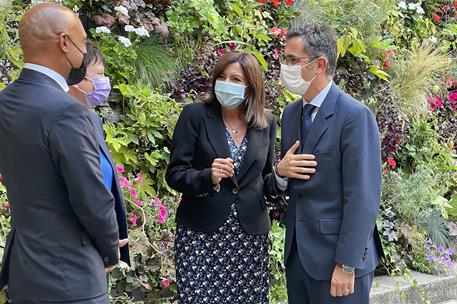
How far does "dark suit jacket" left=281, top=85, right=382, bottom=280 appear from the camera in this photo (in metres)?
3.21

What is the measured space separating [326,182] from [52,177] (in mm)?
1358

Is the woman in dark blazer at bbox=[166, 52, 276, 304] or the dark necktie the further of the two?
the woman in dark blazer at bbox=[166, 52, 276, 304]

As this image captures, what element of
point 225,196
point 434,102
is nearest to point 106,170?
point 225,196

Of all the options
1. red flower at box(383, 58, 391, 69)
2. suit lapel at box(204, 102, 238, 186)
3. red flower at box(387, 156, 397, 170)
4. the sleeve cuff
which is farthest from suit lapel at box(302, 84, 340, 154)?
red flower at box(383, 58, 391, 69)

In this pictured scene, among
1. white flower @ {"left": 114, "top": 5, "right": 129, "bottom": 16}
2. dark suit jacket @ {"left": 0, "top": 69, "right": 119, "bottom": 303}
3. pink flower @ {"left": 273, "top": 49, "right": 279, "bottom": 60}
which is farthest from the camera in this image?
pink flower @ {"left": 273, "top": 49, "right": 279, "bottom": 60}

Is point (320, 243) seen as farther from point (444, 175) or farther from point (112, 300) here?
point (444, 175)

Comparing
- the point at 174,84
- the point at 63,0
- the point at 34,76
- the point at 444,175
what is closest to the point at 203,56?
the point at 174,84

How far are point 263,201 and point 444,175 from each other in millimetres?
4178

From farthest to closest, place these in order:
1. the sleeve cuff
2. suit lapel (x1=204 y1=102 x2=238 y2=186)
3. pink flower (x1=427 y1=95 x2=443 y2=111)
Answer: pink flower (x1=427 y1=95 x2=443 y2=111) < suit lapel (x1=204 y1=102 x2=238 y2=186) < the sleeve cuff

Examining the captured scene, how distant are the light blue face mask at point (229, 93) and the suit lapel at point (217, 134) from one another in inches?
4.0

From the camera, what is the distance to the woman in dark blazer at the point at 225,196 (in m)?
3.87

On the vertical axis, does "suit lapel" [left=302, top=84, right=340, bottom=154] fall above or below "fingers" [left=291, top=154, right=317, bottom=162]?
above

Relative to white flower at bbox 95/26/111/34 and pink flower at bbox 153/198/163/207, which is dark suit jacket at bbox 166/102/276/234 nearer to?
pink flower at bbox 153/198/163/207

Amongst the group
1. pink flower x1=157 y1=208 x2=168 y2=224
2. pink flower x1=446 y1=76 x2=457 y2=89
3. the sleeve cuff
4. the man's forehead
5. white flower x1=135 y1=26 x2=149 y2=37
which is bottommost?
pink flower x1=157 y1=208 x2=168 y2=224
